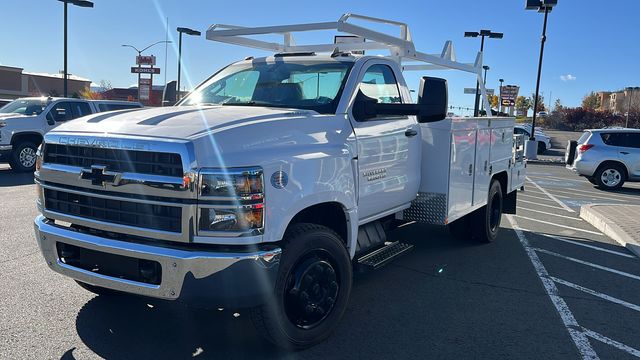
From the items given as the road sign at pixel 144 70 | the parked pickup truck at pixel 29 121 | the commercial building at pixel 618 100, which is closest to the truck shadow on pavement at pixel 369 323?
the parked pickup truck at pixel 29 121

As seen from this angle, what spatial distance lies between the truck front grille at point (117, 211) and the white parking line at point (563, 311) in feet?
10.3

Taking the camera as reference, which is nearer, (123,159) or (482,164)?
(123,159)

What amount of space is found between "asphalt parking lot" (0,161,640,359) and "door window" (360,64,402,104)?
6.14 ft

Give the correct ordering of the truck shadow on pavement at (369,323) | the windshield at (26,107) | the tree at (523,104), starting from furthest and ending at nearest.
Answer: the tree at (523,104) → the windshield at (26,107) → the truck shadow on pavement at (369,323)

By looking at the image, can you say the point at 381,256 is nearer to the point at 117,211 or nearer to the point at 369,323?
the point at 369,323

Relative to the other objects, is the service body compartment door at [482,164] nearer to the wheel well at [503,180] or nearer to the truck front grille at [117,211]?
the wheel well at [503,180]

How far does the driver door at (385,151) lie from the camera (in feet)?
14.6

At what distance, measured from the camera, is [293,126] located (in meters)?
3.75

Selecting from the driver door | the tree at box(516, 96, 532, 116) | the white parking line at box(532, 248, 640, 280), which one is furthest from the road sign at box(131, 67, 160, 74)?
the tree at box(516, 96, 532, 116)

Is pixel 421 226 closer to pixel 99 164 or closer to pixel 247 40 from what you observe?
pixel 247 40

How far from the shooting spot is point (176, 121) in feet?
11.7

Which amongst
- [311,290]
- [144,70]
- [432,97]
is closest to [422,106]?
[432,97]

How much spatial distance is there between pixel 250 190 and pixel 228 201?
15 centimetres

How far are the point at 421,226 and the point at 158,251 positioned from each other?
587 centimetres
